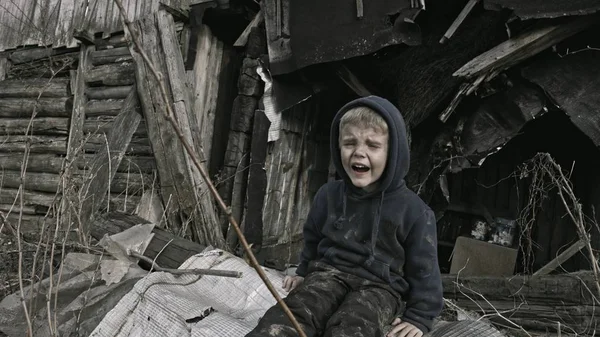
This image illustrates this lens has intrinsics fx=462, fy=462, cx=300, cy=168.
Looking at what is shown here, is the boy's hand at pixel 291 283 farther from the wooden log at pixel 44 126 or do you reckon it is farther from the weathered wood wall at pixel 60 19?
the wooden log at pixel 44 126

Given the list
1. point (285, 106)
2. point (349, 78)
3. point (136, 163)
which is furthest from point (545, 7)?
point (136, 163)

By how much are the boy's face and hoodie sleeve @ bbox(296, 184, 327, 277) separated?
0.36 metres

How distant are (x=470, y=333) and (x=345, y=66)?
133 inches

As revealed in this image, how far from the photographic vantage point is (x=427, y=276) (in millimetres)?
2139

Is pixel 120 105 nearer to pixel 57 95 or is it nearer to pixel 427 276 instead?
pixel 57 95

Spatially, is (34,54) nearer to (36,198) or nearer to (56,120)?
(56,120)

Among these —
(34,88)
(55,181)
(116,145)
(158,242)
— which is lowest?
(158,242)

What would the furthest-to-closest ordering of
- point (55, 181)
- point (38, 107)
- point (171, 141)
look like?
point (38, 107) → point (55, 181) → point (171, 141)

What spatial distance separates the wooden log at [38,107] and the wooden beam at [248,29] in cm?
270

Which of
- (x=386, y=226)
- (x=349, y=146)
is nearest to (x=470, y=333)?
(x=386, y=226)

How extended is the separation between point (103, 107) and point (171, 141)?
1.62m

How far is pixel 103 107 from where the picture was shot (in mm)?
6035

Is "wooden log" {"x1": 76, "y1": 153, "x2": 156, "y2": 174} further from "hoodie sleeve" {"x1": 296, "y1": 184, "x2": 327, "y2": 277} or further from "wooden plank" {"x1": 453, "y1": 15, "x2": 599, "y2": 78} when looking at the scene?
"wooden plank" {"x1": 453, "y1": 15, "x2": 599, "y2": 78}

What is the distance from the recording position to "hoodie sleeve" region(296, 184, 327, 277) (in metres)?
2.48
